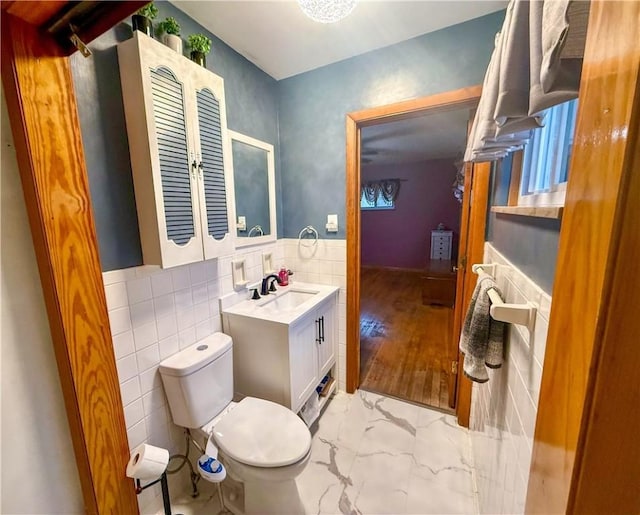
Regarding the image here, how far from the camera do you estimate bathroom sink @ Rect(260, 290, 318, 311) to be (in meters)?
1.85

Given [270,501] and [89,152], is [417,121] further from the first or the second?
[270,501]

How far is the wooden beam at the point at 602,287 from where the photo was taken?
31 centimetres

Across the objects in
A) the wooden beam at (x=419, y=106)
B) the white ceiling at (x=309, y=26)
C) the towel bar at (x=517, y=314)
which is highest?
the white ceiling at (x=309, y=26)

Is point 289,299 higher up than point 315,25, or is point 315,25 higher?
point 315,25

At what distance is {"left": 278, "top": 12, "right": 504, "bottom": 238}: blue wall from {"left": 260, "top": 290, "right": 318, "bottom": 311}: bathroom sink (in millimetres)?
451

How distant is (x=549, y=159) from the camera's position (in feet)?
2.93

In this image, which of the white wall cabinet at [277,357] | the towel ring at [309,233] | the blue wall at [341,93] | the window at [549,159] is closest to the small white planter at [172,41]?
the blue wall at [341,93]

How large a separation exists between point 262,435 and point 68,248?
3.43ft

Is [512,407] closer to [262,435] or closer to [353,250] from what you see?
[262,435]

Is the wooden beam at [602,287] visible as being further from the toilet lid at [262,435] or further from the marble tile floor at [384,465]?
the marble tile floor at [384,465]

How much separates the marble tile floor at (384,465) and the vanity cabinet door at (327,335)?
35 centimetres

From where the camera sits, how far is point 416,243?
220 inches

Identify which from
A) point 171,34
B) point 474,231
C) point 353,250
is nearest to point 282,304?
point 353,250

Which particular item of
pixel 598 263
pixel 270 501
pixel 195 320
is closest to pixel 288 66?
pixel 195 320
